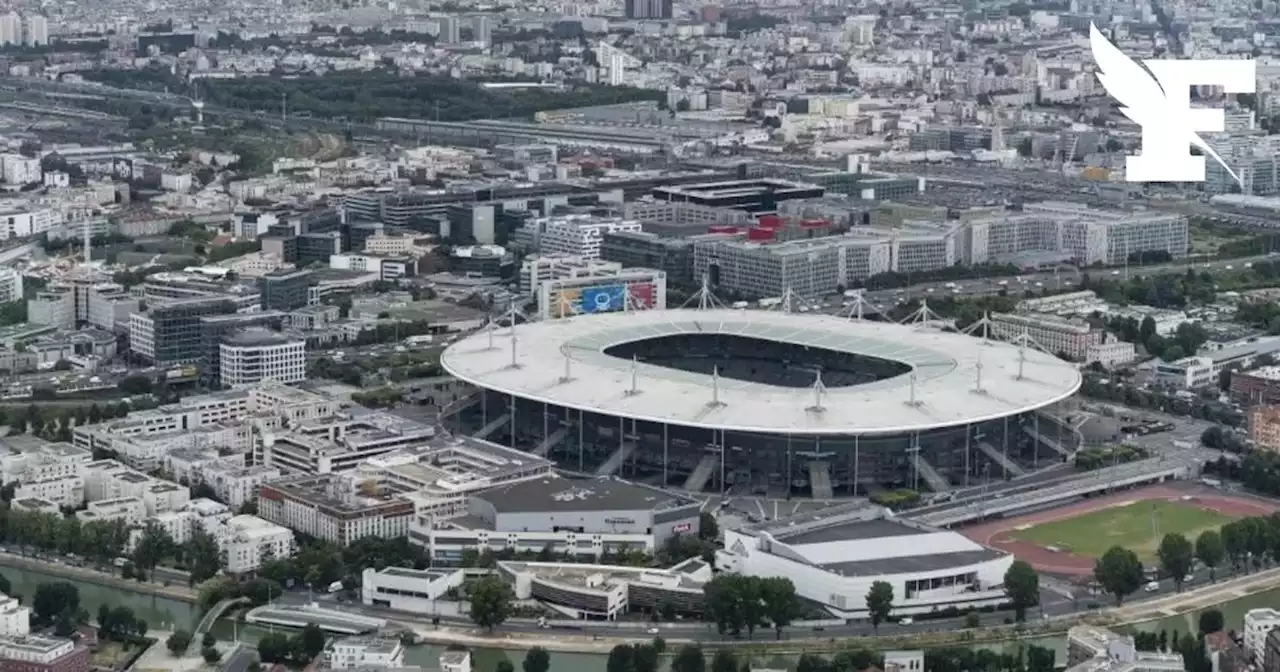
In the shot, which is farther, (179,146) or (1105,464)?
(179,146)

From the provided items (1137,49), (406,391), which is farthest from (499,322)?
(1137,49)

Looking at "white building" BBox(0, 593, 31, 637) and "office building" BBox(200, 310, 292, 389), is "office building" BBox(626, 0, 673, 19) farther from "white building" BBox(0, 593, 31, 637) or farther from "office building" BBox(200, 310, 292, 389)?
"white building" BBox(0, 593, 31, 637)

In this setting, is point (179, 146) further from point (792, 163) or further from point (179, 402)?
point (179, 402)

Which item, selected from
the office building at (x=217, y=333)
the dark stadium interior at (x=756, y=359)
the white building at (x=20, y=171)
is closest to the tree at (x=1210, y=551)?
the dark stadium interior at (x=756, y=359)

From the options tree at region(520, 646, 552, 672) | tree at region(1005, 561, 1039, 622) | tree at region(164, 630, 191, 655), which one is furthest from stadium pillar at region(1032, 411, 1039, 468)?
tree at region(164, 630, 191, 655)

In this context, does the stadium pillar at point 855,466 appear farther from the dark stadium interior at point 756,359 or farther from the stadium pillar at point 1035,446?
the dark stadium interior at point 756,359

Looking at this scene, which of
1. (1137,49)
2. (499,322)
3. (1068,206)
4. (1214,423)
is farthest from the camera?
(1137,49)

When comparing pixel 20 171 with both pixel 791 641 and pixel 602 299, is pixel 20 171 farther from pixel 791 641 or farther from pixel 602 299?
pixel 791 641
